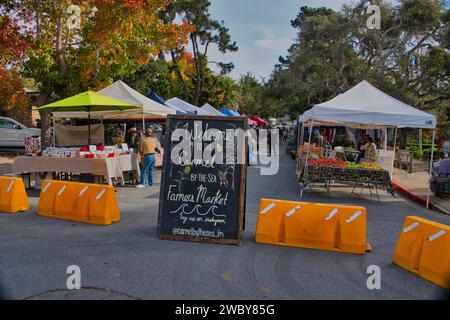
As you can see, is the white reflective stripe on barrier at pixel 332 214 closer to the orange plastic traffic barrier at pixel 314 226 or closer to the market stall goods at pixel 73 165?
the orange plastic traffic barrier at pixel 314 226

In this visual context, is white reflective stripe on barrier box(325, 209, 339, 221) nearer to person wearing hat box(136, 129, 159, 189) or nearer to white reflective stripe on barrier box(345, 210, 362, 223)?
white reflective stripe on barrier box(345, 210, 362, 223)

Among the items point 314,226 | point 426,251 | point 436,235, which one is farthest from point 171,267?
point 436,235

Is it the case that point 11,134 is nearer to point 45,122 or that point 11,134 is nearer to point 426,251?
point 45,122

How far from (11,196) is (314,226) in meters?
6.06

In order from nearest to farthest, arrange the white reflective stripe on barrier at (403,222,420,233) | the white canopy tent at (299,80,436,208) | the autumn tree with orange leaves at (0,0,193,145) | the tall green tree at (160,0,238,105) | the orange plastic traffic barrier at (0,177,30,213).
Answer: the white reflective stripe on barrier at (403,222,420,233)
the orange plastic traffic barrier at (0,177,30,213)
the white canopy tent at (299,80,436,208)
the autumn tree with orange leaves at (0,0,193,145)
the tall green tree at (160,0,238,105)

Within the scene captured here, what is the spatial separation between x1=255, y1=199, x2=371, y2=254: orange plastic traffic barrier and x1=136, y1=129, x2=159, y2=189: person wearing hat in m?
6.34

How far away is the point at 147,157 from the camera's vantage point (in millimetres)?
12406

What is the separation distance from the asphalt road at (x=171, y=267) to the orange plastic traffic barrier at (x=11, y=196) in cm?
65

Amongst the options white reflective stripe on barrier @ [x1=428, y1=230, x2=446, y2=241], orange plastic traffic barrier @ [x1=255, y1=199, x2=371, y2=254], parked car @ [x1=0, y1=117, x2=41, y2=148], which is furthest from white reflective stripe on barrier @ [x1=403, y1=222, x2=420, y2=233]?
parked car @ [x1=0, y1=117, x2=41, y2=148]

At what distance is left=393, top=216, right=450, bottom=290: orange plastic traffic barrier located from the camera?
5.07 m

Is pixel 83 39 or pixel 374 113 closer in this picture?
pixel 374 113
